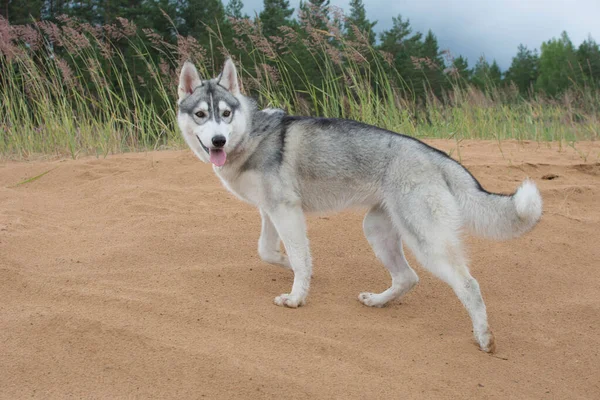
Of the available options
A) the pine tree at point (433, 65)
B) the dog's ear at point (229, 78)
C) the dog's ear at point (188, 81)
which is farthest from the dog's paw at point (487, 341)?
the pine tree at point (433, 65)

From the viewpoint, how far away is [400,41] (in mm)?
37406

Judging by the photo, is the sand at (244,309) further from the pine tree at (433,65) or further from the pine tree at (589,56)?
the pine tree at (589,56)

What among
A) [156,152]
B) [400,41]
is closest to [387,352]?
[156,152]

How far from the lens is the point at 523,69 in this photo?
65.4 m

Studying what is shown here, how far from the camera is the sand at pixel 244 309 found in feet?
10.6

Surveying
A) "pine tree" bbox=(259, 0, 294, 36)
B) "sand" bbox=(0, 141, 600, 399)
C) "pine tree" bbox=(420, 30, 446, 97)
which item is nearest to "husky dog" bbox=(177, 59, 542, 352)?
"sand" bbox=(0, 141, 600, 399)

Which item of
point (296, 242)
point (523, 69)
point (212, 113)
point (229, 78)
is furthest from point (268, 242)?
point (523, 69)

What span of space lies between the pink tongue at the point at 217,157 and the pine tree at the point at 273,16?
2335 centimetres

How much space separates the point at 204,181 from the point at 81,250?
2.30m

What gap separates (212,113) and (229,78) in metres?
0.54

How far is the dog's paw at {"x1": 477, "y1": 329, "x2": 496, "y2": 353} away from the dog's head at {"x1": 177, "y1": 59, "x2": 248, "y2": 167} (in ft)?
7.04

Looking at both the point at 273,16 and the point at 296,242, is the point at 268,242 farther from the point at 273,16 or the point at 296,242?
the point at 273,16

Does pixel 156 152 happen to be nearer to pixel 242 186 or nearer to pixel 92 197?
pixel 92 197

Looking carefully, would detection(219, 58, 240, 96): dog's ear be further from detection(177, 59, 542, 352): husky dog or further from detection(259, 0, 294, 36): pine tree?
detection(259, 0, 294, 36): pine tree
